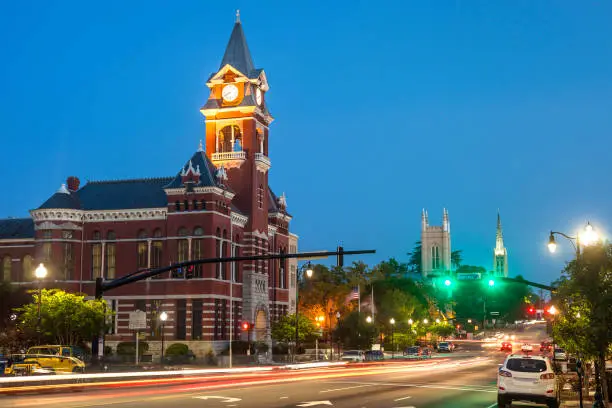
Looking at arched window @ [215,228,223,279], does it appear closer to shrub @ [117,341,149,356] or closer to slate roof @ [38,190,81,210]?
shrub @ [117,341,149,356]

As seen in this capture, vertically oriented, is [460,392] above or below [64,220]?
below

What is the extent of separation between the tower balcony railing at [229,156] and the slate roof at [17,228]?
65.5ft

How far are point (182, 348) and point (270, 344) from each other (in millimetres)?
13696

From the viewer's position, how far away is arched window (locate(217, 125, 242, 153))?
85.5m

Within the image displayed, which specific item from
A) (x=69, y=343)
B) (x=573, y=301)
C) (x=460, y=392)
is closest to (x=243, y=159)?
(x=69, y=343)

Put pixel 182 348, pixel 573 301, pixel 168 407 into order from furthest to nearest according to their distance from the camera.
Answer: pixel 182 348 < pixel 573 301 < pixel 168 407

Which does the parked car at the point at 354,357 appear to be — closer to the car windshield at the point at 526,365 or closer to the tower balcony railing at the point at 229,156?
the tower balcony railing at the point at 229,156

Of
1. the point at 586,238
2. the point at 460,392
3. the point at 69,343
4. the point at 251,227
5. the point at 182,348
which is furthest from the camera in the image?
the point at 251,227

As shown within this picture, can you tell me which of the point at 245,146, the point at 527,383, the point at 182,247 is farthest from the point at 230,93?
the point at 527,383

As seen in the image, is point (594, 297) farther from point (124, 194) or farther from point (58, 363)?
point (124, 194)

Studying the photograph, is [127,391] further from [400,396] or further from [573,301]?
[573,301]

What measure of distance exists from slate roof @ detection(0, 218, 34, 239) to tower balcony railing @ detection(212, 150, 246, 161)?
65.5 feet

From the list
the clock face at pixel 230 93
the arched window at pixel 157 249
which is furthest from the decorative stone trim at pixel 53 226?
the clock face at pixel 230 93

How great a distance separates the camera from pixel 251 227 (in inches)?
3253
